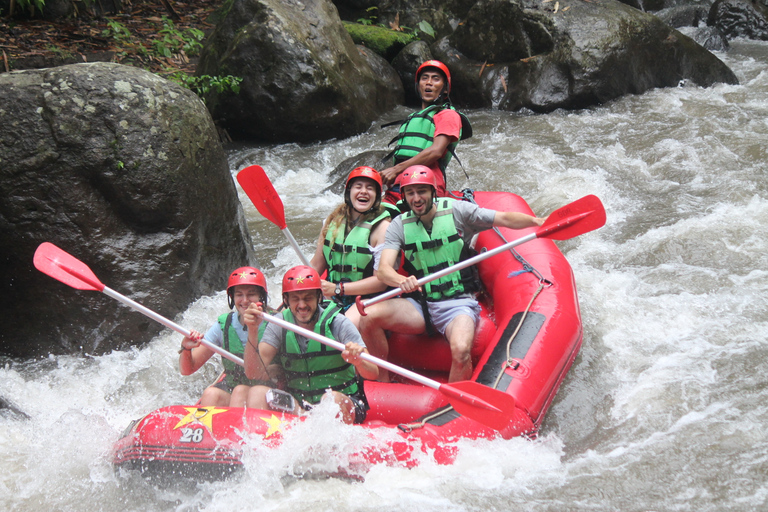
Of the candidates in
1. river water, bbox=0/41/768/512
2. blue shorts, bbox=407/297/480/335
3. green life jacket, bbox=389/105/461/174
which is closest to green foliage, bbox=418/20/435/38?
river water, bbox=0/41/768/512

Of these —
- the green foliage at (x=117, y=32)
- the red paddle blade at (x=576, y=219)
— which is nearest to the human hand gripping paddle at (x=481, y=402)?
the red paddle blade at (x=576, y=219)

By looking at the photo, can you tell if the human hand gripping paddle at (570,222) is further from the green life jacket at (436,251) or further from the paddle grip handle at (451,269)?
the green life jacket at (436,251)

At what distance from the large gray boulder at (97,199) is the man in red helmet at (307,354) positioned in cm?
142

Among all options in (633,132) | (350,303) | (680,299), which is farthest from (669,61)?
(350,303)

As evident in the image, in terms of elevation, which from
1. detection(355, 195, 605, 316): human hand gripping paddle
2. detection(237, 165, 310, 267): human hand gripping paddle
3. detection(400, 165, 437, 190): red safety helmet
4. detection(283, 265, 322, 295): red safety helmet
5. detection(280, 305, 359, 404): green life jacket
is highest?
detection(400, 165, 437, 190): red safety helmet

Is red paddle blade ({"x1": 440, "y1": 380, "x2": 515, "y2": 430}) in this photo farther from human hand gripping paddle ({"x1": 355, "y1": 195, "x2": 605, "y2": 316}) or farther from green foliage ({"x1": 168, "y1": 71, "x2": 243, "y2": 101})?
green foliage ({"x1": 168, "y1": 71, "x2": 243, "y2": 101})

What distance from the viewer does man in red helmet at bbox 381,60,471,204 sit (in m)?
4.36

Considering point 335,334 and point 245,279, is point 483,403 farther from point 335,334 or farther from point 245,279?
point 245,279

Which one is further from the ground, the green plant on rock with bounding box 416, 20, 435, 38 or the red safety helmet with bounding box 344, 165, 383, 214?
the red safety helmet with bounding box 344, 165, 383, 214

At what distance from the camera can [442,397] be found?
3145mm

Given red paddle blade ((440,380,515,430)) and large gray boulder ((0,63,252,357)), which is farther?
large gray boulder ((0,63,252,357))

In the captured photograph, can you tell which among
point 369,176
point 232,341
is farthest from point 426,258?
point 232,341

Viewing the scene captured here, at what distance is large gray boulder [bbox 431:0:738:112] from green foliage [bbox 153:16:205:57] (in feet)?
11.7

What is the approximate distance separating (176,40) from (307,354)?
6.89 metres
